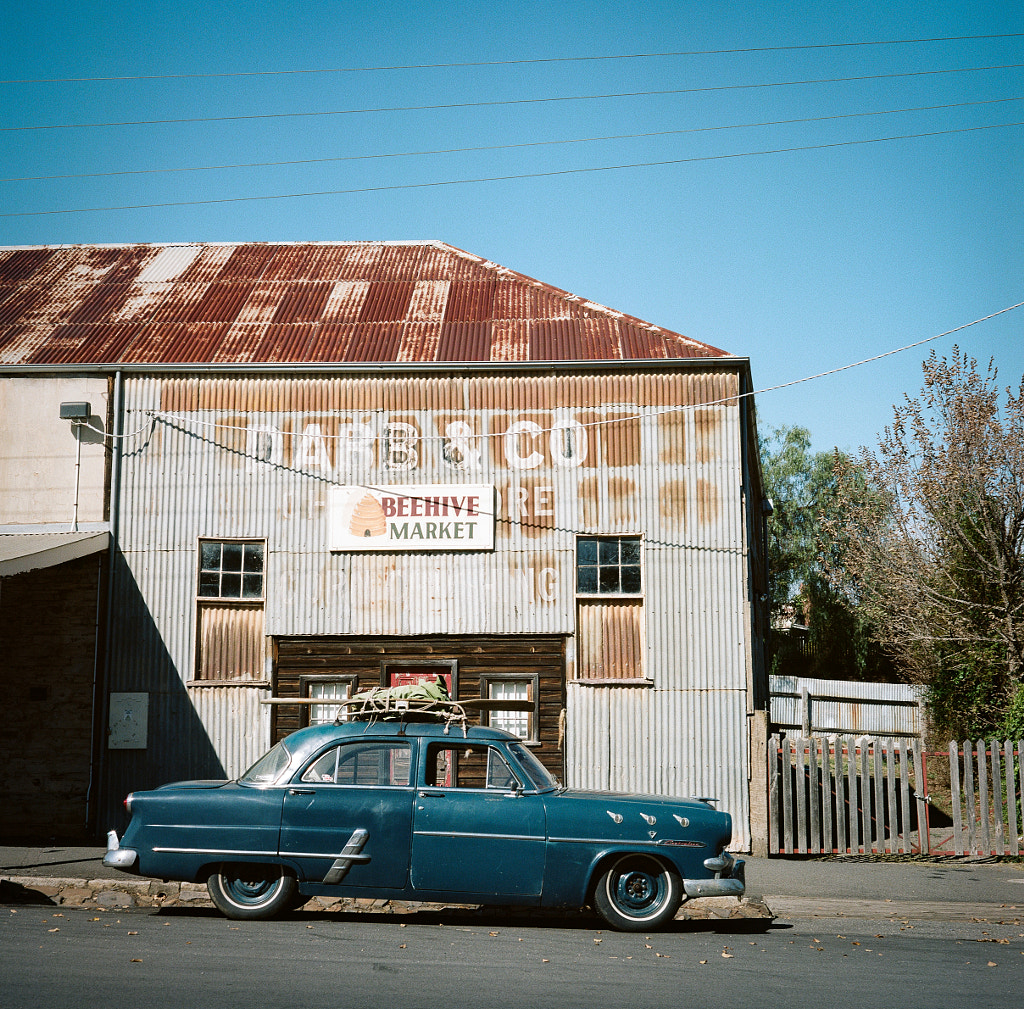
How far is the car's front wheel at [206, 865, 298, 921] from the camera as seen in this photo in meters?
9.02

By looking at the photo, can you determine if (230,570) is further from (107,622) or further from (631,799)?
(631,799)

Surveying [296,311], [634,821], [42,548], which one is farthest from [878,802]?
[296,311]

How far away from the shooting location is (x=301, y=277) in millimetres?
19688

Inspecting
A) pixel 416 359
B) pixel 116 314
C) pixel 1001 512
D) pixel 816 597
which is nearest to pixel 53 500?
pixel 116 314

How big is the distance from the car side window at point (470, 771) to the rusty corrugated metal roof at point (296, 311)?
8.04m

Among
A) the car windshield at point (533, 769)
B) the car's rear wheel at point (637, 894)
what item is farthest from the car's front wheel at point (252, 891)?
the car's rear wheel at point (637, 894)

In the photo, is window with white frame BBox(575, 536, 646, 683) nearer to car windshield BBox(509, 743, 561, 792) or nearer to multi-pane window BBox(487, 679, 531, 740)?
multi-pane window BBox(487, 679, 531, 740)

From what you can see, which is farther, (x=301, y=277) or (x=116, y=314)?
(x=301, y=277)

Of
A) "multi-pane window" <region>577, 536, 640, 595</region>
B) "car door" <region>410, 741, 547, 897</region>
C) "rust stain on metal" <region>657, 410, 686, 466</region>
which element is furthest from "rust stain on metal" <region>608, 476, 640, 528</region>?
"car door" <region>410, 741, 547, 897</region>

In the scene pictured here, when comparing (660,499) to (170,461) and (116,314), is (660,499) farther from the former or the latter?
(116,314)

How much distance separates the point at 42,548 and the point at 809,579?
98.1 feet

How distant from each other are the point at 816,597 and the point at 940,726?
44.2 ft

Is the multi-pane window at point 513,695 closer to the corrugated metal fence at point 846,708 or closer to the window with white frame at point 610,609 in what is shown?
the window with white frame at point 610,609

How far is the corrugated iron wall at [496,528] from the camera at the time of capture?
50.2 ft
